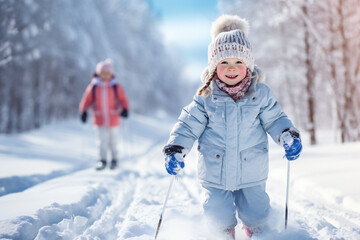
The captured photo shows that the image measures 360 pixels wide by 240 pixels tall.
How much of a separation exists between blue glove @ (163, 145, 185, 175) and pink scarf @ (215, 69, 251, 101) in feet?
2.12

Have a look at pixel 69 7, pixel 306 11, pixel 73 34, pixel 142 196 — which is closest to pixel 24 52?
pixel 73 34

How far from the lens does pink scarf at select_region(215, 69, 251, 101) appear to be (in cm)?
217

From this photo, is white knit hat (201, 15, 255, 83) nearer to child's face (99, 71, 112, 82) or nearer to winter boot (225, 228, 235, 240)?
winter boot (225, 228, 235, 240)

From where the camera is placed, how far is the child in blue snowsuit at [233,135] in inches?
83.8

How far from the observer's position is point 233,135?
83.7 inches

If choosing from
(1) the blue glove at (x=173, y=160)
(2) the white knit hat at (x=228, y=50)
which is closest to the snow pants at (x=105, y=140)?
(2) the white knit hat at (x=228, y=50)

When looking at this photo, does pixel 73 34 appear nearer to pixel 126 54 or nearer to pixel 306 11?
pixel 126 54

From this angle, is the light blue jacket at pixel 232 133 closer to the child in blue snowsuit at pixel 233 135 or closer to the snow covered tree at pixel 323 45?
the child in blue snowsuit at pixel 233 135

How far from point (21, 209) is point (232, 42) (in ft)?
7.68

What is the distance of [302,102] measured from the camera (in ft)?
52.7

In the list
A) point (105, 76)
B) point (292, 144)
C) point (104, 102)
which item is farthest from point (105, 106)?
point (292, 144)

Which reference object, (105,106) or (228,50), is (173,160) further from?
(105,106)

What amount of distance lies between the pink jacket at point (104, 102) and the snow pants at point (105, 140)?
0.44ft

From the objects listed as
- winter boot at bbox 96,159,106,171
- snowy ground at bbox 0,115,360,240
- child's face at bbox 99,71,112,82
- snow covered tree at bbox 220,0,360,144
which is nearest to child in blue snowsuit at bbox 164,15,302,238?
snowy ground at bbox 0,115,360,240
